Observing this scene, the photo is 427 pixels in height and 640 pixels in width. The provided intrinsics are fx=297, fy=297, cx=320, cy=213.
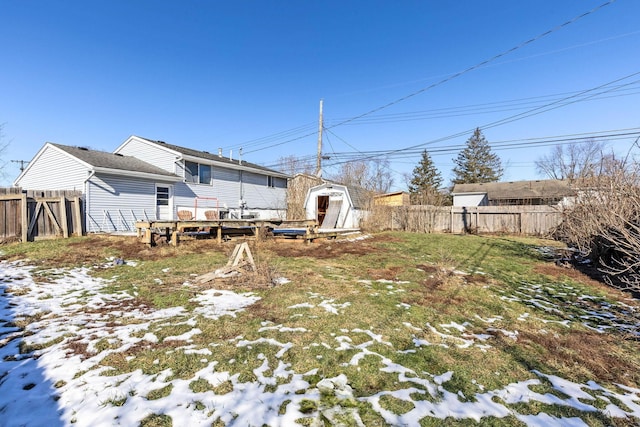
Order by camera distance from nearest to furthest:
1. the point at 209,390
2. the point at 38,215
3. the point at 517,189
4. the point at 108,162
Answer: the point at 209,390 → the point at 38,215 → the point at 108,162 → the point at 517,189

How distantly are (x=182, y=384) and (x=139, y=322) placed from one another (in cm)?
190

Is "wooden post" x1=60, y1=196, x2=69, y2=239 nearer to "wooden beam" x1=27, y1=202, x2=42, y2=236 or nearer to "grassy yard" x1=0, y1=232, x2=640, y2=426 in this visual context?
"wooden beam" x1=27, y1=202, x2=42, y2=236

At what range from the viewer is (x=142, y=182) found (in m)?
15.0

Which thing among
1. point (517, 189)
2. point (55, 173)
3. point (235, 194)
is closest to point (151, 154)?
point (55, 173)

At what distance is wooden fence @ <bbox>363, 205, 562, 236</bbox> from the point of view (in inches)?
664

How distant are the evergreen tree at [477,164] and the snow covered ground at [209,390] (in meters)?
41.7

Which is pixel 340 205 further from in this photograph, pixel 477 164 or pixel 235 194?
pixel 477 164

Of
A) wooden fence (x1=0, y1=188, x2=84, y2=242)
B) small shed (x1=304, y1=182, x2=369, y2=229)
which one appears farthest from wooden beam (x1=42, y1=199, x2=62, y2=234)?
small shed (x1=304, y1=182, x2=369, y2=229)

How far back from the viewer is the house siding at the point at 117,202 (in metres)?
12.9

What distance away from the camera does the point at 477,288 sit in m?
6.17

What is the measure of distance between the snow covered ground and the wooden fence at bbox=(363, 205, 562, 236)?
14497mm

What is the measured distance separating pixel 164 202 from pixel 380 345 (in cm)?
1559

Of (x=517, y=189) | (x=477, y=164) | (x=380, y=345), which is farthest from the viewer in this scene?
(x=477, y=164)

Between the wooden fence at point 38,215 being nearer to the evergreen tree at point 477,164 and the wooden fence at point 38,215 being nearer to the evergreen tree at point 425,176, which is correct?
the evergreen tree at point 425,176
